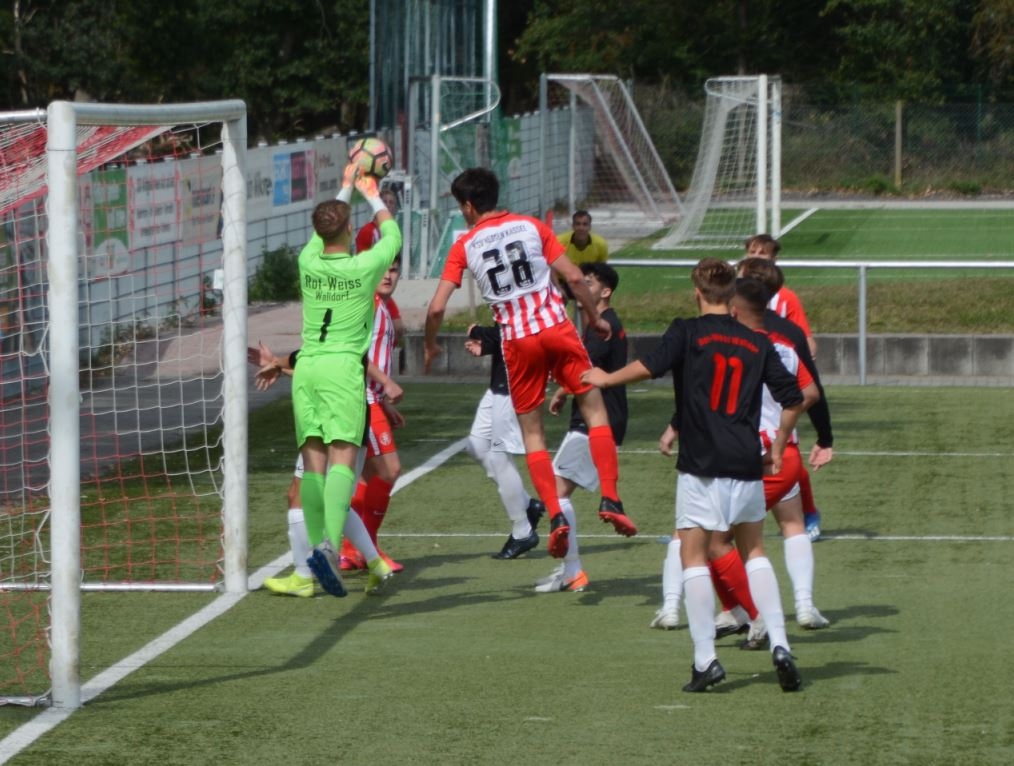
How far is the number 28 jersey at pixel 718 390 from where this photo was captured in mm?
6625

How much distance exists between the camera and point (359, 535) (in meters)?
8.62

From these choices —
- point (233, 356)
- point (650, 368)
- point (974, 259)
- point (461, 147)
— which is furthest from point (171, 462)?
point (974, 259)

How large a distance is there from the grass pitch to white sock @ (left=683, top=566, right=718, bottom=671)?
19 centimetres

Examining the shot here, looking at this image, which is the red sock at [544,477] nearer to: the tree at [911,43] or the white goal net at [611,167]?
the white goal net at [611,167]

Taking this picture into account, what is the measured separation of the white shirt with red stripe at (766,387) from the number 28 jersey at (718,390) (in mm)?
1029

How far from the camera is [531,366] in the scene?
8781mm

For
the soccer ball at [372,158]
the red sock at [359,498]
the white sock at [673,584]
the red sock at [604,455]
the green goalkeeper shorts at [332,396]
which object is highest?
the soccer ball at [372,158]

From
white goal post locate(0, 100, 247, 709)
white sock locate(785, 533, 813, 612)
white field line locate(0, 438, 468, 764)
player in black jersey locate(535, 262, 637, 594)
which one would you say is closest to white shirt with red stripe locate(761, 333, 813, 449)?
white sock locate(785, 533, 813, 612)

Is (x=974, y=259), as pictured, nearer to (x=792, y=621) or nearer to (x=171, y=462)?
(x=171, y=462)

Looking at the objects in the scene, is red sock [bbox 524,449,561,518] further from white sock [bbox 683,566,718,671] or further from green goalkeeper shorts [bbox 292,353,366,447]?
white sock [bbox 683,566,718,671]

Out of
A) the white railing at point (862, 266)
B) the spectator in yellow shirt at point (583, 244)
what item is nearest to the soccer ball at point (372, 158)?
the white railing at point (862, 266)

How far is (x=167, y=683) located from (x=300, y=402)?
5.55ft

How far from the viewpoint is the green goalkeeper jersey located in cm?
817

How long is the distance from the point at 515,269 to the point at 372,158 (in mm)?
896
